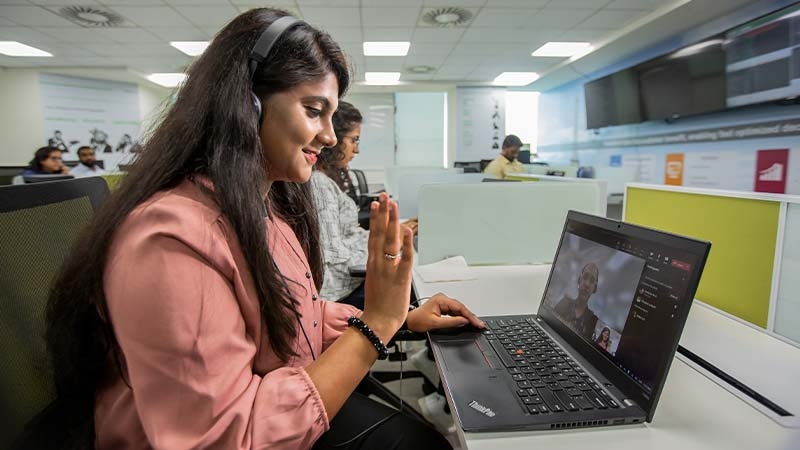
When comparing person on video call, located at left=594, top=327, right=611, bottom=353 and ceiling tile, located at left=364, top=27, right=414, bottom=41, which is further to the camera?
ceiling tile, located at left=364, top=27, right=414, bottom=41

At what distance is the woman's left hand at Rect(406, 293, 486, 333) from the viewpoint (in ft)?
3.10

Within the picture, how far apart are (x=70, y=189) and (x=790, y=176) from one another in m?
4.59

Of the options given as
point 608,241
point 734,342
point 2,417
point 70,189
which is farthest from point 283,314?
point 734,342

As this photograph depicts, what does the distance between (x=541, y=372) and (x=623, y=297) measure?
7.5 inches

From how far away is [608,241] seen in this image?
0.86 m

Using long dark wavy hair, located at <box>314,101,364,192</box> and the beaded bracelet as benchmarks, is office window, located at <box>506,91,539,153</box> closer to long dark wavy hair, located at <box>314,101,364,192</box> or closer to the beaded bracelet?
long dark wavy hair, located at <box>314,101,364,192</box>

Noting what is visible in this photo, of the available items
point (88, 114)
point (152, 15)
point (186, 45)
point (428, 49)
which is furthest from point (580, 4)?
point (88, 114)

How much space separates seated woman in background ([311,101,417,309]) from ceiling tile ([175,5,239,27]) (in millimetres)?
2470

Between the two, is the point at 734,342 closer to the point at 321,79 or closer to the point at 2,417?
the point at 321,79

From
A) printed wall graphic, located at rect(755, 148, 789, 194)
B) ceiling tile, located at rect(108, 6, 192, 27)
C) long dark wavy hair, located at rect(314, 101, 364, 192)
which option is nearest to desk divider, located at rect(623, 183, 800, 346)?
long dark wavy hair, located at rect(314, 101, 364, 192)

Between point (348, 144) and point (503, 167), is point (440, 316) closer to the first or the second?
point (348, 144)

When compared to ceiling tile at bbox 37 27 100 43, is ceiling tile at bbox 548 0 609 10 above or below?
above

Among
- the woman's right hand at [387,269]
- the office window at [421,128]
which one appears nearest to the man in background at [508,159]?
the office window at [421,128]

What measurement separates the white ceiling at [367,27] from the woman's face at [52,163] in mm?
1293
